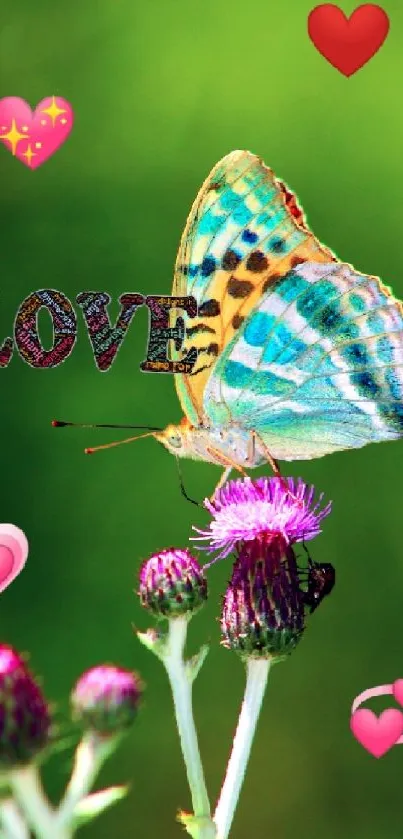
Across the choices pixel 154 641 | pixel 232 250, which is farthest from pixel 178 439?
pixel 154 641

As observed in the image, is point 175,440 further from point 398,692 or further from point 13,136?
point 13,136

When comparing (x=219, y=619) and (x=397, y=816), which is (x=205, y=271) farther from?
(x=397, y=816)

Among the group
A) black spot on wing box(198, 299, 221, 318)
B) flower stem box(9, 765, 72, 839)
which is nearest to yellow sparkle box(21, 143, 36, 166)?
black spot on wing box(198, 299, 221, 318)

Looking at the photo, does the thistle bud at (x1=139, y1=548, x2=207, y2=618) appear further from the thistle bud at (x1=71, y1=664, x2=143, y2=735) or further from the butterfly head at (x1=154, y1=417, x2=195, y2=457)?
the butterfly head at (x1=154, y1=417, x2=195, y2=457)

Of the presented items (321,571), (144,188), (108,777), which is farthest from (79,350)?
(321,571)

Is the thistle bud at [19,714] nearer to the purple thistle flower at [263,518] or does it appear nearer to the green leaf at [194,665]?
the green leaf at [194,665]

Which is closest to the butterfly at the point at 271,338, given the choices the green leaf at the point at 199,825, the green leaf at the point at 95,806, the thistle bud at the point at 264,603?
the thistle bud at the point at 264,603
